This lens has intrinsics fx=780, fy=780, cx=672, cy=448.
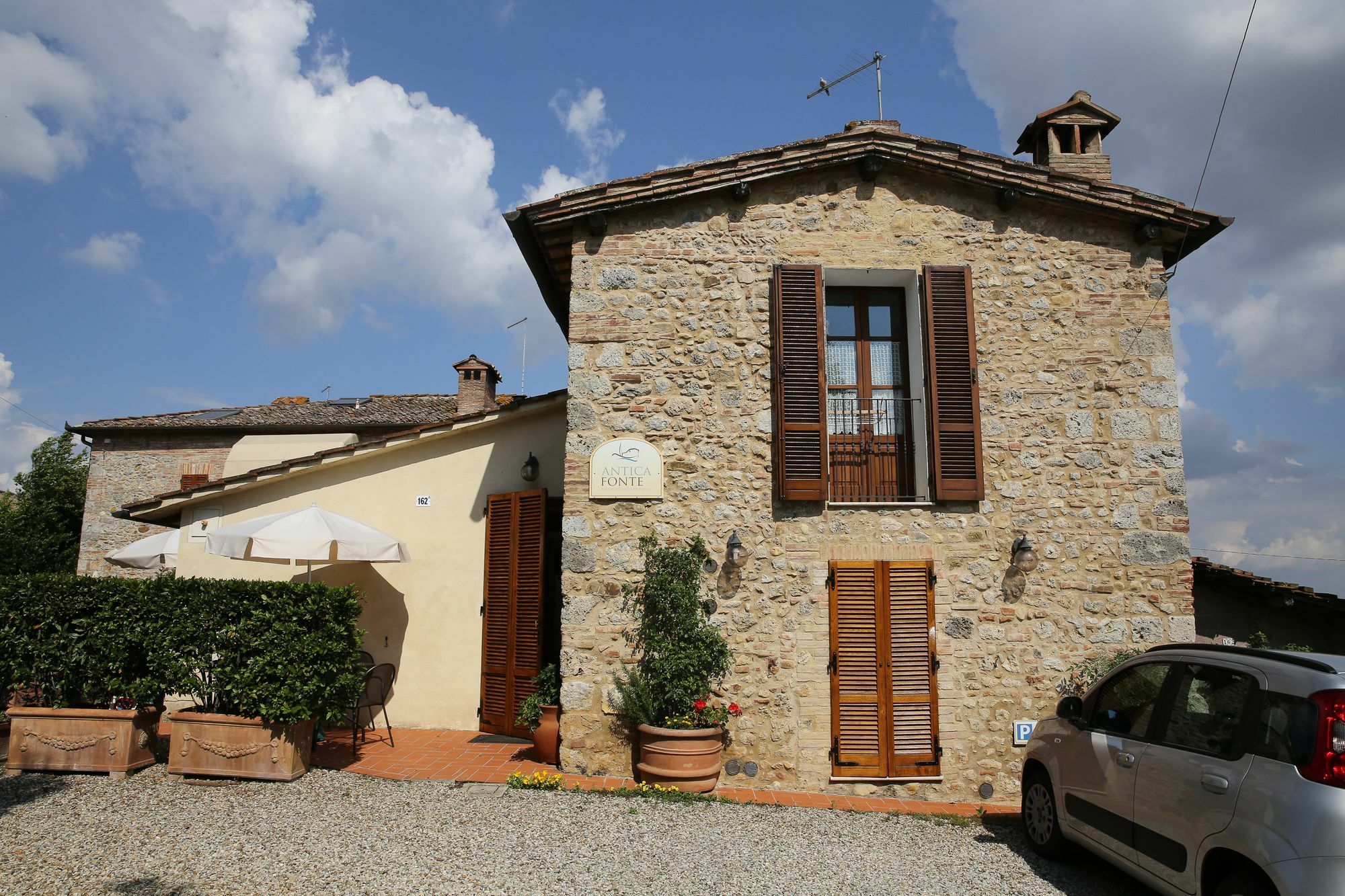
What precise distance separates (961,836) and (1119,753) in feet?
5.52

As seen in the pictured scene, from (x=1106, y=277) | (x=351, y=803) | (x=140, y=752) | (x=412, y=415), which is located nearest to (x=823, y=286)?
(x=1106, y=277)

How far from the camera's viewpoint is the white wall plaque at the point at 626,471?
7062mm

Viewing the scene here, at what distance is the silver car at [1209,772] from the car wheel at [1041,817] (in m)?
0.01

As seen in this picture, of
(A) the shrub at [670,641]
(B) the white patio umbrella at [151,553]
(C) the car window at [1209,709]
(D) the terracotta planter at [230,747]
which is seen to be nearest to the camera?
(C) the car window at [1209,709]

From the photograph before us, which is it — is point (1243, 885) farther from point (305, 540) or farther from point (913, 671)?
point (305, 540)

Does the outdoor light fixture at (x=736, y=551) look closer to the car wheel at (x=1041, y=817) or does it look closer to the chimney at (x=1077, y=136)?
the car wheel at (x=1041, y=817)

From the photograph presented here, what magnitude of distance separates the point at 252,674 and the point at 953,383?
257 inches

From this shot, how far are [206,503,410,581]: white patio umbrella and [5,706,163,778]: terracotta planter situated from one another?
1.63 m

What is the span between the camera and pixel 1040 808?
210 inches

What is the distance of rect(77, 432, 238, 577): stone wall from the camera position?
1866 cm

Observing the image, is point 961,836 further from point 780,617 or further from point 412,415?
point 412,415

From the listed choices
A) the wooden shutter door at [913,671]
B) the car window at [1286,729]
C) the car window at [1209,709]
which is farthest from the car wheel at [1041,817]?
the car window at [1286,729]

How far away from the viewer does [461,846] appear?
5109 millimetres

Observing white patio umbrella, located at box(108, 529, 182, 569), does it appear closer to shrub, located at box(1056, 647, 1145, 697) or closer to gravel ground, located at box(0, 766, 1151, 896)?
gravel ground, located at box(0, 766, 1151, 896)
